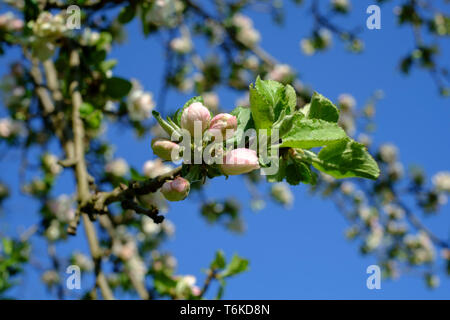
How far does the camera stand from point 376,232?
3.52m

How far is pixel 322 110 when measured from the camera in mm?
632

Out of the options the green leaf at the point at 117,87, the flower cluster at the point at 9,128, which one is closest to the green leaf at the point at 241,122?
the green leaf at the point at 117,87

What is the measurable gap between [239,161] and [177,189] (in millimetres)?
100

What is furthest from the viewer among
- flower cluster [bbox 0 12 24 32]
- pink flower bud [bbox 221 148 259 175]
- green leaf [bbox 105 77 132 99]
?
flower cluster [bbox 0 12 24 32]

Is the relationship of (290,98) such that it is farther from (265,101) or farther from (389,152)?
(389,152)

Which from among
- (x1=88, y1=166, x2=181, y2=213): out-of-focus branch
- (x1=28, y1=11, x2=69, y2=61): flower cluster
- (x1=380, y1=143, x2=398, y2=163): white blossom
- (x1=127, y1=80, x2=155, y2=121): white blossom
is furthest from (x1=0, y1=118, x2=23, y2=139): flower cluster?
(x1=380, y1=143, x2=398, y2=163): white blossom

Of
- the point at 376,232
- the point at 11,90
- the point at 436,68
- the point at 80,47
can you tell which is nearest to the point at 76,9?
the point at 80,47

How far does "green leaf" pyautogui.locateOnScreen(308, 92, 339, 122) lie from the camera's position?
0.63 m

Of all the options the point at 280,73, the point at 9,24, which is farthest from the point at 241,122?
the point at 280,73

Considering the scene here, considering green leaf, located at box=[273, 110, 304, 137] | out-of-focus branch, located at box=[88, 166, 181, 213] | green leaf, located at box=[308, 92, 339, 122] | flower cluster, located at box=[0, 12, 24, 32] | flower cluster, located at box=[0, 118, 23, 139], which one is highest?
flower cluster, located at box=[0, 118, 23, 139]

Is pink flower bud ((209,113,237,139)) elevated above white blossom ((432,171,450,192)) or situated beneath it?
situated beneath

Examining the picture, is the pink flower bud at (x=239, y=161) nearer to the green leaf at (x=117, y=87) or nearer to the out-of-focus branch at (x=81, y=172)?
the out-of-focus branch at (x=81, y=172)

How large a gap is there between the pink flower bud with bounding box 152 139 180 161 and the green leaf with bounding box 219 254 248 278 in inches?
24.5

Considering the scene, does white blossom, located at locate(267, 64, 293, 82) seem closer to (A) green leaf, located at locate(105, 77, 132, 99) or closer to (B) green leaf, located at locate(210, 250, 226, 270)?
(A) green leaf, located at locate(105, 77, 132, 99)
